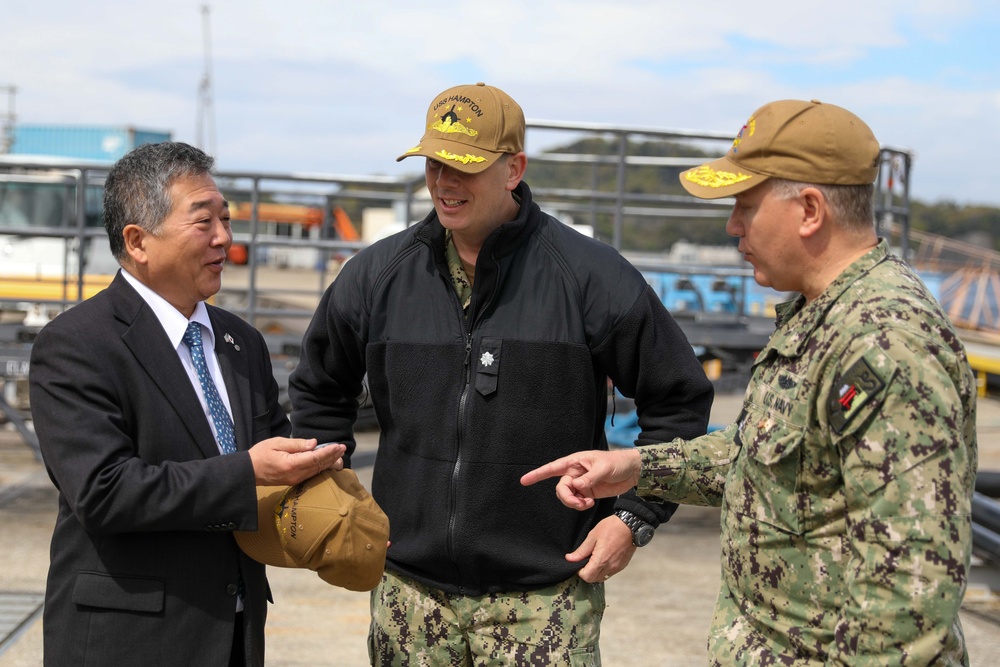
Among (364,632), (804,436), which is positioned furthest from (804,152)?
(364,632)

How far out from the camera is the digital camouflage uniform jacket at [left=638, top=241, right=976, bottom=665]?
165cm

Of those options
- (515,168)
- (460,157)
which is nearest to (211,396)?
(460,157)

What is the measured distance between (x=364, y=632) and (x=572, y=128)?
12.2 ft

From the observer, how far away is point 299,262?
27016 millimetres

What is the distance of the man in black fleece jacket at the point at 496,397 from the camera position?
279cm

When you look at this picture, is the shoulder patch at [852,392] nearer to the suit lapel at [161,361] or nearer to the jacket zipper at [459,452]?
the jacket zipper at [459,452]

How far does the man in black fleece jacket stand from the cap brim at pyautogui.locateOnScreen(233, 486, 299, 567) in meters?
0.40

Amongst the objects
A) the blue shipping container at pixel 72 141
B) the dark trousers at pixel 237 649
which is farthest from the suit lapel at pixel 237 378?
the blue shipping container at pixel 72 141

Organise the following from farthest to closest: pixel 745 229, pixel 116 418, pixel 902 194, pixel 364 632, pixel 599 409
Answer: pixel 902 194, pixel 364 632, pixel 599 409, pixel 116 418, pixel 745 229

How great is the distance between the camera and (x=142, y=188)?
103 inches

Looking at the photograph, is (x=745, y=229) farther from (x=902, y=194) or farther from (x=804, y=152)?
(x=902, y=194)

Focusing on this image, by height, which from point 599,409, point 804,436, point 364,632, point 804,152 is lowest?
point 364,632

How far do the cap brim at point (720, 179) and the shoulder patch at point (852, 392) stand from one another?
431mm

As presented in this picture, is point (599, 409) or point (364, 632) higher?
point (599, 409)
